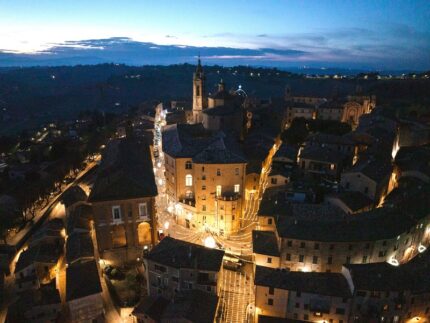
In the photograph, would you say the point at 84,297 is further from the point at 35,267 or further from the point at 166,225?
the point at 166,225

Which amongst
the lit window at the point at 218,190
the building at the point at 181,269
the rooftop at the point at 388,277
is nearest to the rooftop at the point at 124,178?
the building at the point at 181,269

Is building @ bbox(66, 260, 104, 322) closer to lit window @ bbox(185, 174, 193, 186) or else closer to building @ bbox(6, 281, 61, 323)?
building @ bbox(6, 281, 61, 323)

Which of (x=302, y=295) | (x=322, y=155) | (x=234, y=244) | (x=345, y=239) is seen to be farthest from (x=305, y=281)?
(x=322, y=155)

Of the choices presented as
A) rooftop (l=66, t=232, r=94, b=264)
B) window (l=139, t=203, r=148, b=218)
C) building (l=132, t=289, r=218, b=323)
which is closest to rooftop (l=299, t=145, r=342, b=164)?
window (l=139, t=203, r=148, b=218)

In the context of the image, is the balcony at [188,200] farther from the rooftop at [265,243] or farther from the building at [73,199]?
the building at [73,199]

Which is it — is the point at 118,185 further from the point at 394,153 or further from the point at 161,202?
the point at 394,153

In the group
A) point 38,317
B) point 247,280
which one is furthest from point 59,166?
point 247,280
